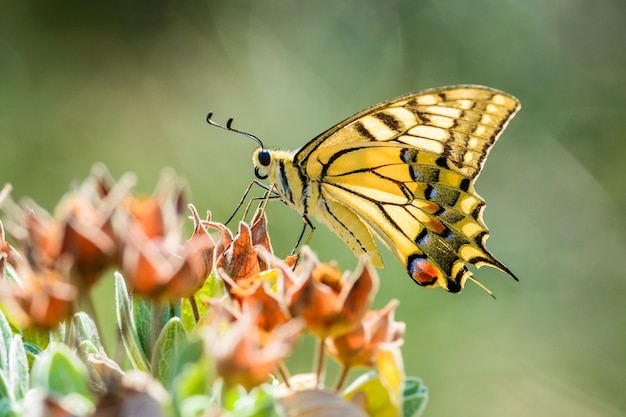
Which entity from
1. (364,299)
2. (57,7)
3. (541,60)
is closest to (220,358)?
(364,299)

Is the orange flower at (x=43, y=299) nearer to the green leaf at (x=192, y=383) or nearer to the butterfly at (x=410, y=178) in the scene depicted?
the green leaf at (x=192, y=383)

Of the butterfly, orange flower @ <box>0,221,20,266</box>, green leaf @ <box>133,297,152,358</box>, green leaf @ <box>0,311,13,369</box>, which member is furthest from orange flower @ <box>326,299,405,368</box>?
the butterfly

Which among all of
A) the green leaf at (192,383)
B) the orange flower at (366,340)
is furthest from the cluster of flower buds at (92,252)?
the orange flower at (366,340)

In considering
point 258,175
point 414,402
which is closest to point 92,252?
point 414,402

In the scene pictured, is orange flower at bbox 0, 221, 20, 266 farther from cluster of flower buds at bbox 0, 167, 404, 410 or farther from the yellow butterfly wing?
the yellow butterfly wing

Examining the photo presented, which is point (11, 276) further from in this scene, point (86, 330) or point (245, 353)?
point (245, 353)

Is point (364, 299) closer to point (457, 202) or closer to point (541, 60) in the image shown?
point (457, 202)
